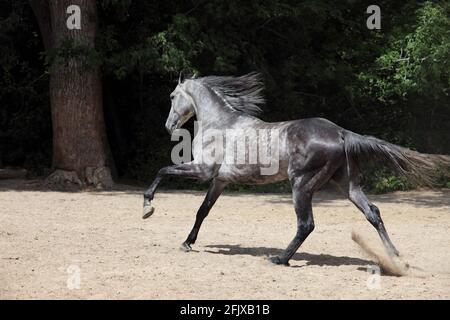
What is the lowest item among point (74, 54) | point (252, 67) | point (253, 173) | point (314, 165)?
point (253, 173)

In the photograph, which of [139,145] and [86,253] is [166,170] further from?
[139,145]

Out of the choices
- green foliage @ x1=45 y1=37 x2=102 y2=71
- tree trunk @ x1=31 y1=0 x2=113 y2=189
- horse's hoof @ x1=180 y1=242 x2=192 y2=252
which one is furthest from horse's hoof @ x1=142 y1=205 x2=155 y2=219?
tree trunk @ x1=31 y1=0 x2=113 y2=189

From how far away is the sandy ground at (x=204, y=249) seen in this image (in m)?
6.50

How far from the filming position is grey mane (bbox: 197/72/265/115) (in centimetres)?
901

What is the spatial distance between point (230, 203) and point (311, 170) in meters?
6.09

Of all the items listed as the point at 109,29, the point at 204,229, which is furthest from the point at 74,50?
the point at 204,229

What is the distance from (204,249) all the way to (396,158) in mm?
2558

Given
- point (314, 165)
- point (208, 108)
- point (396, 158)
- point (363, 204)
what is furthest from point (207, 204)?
point (396, 158)

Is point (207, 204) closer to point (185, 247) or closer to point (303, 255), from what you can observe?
point (185, 247)

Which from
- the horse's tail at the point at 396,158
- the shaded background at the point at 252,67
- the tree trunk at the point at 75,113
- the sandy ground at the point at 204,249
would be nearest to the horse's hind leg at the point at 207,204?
the sandy ground at the point at 204,249

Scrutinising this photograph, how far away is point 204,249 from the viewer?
8844 millimetres

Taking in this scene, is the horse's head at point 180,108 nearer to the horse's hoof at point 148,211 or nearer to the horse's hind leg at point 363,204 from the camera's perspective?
the horse's hoof at point 148,211

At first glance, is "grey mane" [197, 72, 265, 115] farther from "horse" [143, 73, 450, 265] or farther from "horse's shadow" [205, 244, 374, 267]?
"horse's shadow" [205, 244, 374, 267]

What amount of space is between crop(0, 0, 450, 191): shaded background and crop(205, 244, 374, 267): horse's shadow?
7095 millimetres
